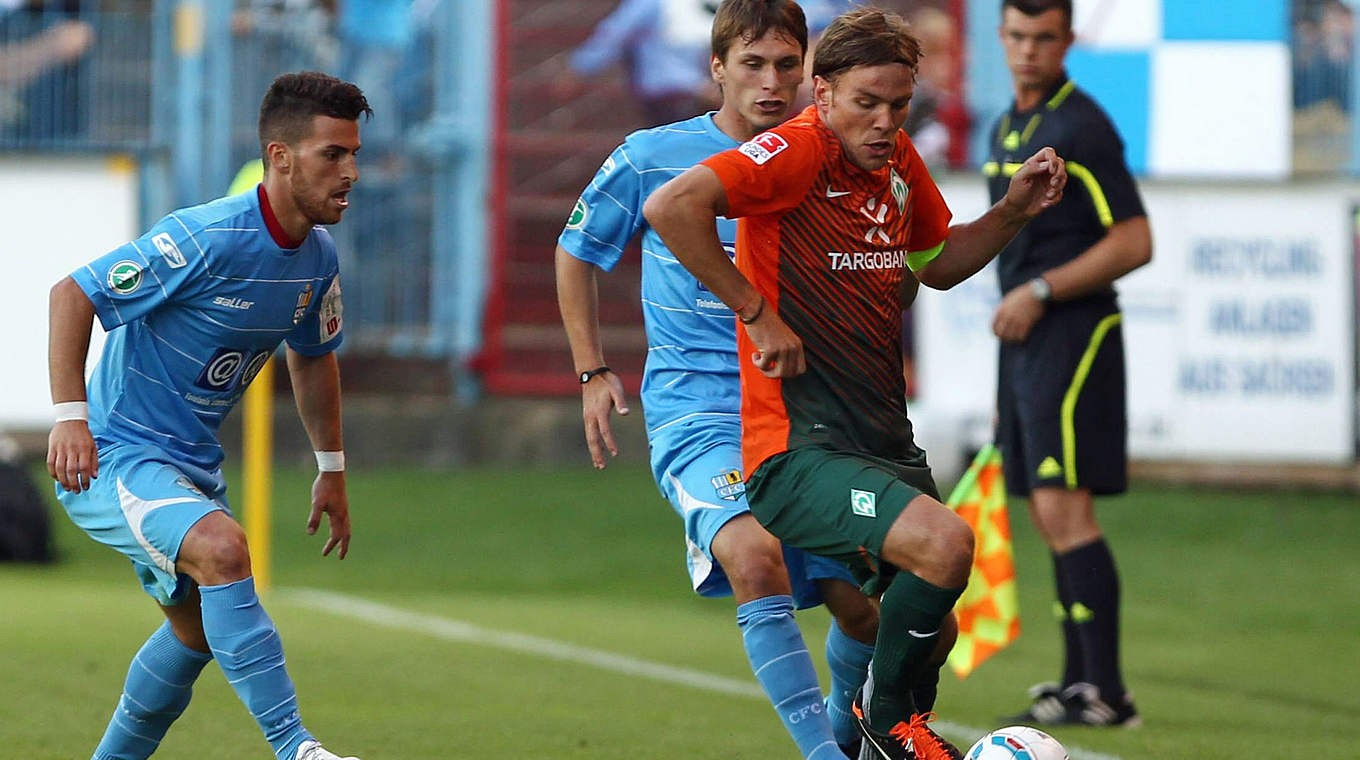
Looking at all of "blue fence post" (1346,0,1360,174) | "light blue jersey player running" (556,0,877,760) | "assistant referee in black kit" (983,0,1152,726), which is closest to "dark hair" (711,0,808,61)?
"light blue jersey player running" (556,0,877,760)

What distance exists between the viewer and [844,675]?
5801 millimetres

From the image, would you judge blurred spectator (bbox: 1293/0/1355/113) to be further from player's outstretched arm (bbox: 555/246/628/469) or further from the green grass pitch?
player's outstretched arm (bbox: 555/246/628/469)

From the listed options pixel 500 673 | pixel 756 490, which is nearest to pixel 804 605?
pixel 756 490

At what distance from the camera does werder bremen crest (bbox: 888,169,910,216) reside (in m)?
5.23

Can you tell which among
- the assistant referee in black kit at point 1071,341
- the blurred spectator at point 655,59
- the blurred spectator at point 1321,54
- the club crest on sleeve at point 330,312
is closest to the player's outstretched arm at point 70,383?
the club crest on sleeve at point 330,312

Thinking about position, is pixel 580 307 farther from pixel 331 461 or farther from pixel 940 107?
pixel 940 107

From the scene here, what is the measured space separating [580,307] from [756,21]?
0.91 meters

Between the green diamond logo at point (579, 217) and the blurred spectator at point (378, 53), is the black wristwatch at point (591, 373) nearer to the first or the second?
the green diamond logo at point (579, 217)

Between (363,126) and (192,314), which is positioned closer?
(192,314)

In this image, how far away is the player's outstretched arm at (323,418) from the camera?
5.81 m

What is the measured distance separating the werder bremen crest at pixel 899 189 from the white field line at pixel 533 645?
6.23 ft

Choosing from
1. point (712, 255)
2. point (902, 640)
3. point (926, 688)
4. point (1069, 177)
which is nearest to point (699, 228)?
point (712, 255)

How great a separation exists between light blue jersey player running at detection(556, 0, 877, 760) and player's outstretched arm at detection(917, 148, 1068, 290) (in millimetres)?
583

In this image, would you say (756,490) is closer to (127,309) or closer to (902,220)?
(902,220)
